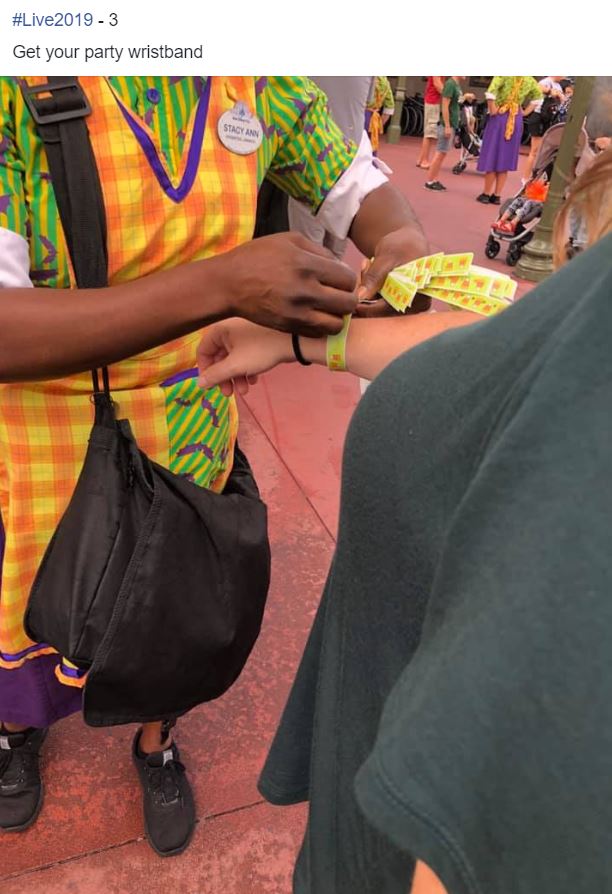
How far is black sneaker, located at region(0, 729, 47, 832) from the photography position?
73.2 inches

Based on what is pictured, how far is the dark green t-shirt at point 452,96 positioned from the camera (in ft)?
37.0

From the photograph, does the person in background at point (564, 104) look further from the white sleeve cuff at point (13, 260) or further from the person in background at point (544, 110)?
the white sleeve cuff at point (13, 260)

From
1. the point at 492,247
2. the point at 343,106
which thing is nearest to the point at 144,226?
the point at 343,106

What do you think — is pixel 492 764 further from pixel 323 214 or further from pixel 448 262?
pixel 323 214

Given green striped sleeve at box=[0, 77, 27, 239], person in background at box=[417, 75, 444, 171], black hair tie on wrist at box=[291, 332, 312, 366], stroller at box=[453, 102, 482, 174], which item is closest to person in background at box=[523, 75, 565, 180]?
person in background at box=[417, 75, 444, 171]

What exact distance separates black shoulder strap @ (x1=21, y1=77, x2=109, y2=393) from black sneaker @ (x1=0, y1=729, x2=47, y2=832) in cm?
138

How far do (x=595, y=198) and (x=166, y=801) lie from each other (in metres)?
1.75

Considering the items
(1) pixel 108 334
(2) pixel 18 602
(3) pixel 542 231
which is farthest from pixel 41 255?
(3) pixel 542 231

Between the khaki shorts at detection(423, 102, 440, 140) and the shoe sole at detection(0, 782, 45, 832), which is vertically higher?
the khaki shorts at detection(423, 102, 440, 140)

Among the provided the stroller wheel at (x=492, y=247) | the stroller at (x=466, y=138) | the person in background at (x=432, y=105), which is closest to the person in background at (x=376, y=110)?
the person in background at (x=432, y=105)

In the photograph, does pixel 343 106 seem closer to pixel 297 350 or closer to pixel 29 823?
pixel 297 350

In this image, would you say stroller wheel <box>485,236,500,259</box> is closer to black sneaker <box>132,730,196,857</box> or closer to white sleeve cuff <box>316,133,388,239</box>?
white sleeve cuff <box>316,133,388,239</box>

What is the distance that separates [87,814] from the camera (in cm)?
190

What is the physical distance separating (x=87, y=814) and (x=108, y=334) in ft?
4.68
